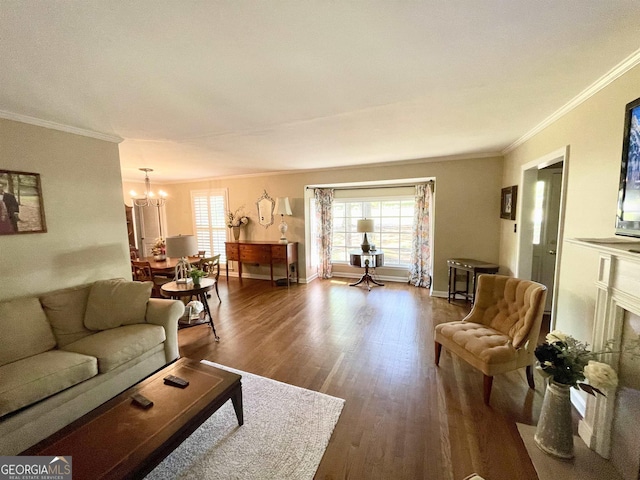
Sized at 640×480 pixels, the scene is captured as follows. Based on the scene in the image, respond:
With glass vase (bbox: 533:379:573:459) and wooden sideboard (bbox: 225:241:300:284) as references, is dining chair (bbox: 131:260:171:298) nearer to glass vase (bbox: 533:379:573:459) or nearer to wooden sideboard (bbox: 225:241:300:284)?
wooden sideboard (bbox: 225:241:300:284)

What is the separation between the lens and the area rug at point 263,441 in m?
1.54

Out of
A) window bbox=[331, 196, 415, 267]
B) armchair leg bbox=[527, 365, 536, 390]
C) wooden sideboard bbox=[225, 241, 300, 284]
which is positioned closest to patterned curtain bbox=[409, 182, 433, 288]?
window bbox=[331, 196, 415, 267]

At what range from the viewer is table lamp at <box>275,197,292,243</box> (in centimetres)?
546

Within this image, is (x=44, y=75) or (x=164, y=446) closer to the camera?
(x=164, y=446)

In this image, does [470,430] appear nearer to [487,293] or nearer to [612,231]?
[487,293]

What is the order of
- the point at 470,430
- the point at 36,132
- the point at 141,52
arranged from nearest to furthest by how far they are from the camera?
the point at 141,52 → the point at 470,430 → the point at 36,132

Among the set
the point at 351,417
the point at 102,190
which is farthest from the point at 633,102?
the point at 102,190

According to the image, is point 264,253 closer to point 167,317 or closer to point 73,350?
point 167,317

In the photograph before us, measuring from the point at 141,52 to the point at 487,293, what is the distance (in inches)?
131

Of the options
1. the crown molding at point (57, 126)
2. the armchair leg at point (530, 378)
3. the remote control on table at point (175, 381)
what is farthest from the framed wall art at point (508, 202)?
the crown molding at point (57, 126)

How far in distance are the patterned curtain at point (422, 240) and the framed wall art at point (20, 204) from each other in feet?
17.6

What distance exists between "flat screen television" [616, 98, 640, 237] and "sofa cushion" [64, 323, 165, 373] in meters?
3.47

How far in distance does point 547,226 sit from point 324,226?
3.91 metres

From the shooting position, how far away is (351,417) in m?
1.95
